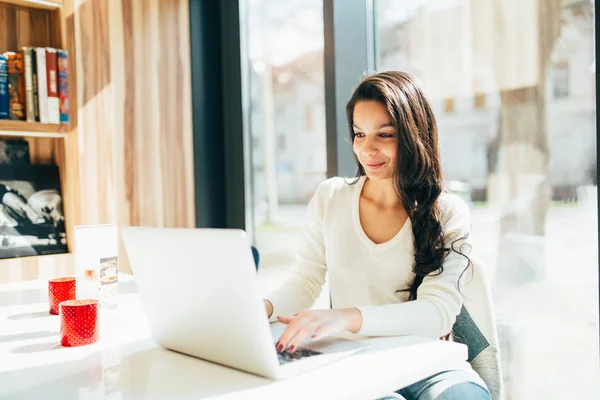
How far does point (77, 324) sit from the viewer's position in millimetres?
1207

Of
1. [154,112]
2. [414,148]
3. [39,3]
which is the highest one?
[39,3]

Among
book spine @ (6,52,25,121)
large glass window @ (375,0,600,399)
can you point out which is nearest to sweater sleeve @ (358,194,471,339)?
large glass window @ (375,0,600,399)

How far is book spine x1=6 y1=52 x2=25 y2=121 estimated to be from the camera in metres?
2.45

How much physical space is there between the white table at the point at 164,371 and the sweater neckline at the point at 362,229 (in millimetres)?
409

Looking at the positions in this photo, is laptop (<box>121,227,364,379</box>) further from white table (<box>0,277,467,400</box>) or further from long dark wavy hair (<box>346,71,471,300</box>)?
long dark wavy hair (<box>346,71,471,300</box>)

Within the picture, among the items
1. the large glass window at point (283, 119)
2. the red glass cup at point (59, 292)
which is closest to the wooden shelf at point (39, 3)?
the large glass window at point (283, 119)

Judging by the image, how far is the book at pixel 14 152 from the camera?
2.55 meters

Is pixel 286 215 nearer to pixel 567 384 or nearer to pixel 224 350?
pixel 567 384

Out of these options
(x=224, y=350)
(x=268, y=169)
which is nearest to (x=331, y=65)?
(x=268, y=169)

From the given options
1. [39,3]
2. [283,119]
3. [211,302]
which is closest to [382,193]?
[211,302]

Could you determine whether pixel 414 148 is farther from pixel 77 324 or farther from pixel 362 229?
pixel 77 324

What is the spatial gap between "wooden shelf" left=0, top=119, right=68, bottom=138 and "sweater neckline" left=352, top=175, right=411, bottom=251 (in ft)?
4.82

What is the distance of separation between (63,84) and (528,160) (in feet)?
6.29

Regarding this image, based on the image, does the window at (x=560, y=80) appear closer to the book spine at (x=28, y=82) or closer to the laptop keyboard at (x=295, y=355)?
the laptop keyboard at (x=295, y=355)
